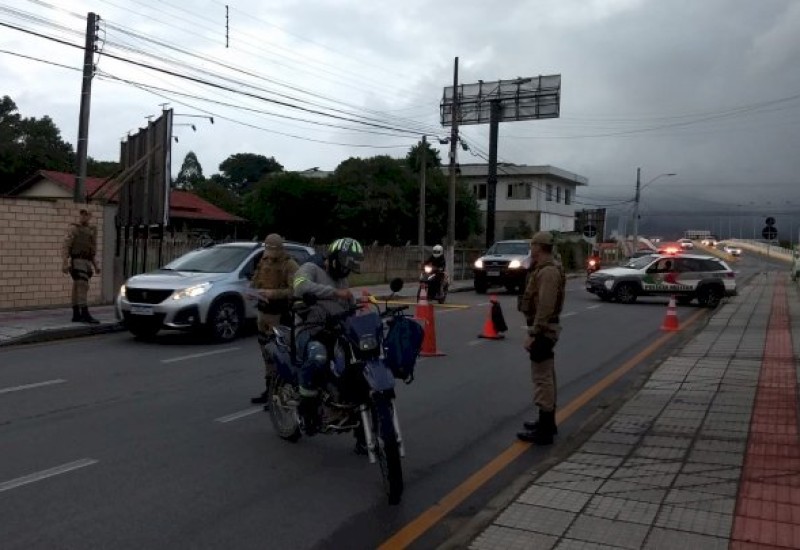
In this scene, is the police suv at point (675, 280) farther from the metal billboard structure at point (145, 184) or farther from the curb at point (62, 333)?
the curb at point (62, 333)

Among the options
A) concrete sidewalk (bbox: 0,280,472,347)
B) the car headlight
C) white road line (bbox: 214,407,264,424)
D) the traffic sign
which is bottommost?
white road line (bbox: 214,407,264,424)

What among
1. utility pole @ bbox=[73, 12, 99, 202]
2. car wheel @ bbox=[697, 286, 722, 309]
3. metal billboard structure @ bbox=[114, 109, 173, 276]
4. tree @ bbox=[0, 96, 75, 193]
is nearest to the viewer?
utility pole @ bbox=[73, 12, 99, 202]

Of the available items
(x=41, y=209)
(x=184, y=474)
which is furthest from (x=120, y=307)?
(x=184, y=474)

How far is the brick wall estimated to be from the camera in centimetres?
1538

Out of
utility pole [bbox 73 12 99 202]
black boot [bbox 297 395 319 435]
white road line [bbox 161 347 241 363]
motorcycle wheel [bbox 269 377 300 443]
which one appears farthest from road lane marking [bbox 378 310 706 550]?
utility pole [bbox 73 12 99 202]

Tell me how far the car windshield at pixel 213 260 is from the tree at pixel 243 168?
85840mm

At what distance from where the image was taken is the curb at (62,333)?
11906 millimetres

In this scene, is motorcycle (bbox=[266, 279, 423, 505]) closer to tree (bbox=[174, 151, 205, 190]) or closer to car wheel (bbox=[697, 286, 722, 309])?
car wheel (bbox=[697, 286, 722, 309])

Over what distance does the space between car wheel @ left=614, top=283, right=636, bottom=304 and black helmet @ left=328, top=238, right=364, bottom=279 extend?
18333 mm

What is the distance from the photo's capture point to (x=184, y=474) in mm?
5582

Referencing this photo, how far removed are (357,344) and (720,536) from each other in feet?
7.91

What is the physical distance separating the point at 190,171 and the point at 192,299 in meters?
92.2

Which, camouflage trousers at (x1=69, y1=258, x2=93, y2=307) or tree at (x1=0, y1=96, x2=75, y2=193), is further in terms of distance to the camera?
tree at (x1=0, y1=96, x2=75, y2=193)

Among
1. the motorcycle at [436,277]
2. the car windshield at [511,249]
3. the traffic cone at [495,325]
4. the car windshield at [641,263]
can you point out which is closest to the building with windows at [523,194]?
the car windshield at [511,249]
